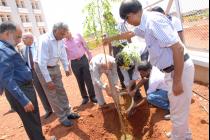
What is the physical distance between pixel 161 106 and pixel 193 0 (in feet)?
7.69

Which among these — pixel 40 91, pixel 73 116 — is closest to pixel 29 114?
pixel 73 116

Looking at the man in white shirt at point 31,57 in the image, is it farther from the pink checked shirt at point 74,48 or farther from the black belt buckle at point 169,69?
the black belt buckle at point 169,69

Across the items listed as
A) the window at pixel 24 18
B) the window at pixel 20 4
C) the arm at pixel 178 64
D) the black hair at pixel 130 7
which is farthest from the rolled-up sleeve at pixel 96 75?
the window at pixel 20 4

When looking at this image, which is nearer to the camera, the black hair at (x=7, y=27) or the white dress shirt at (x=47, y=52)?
the black hair at (x=7, y=27)

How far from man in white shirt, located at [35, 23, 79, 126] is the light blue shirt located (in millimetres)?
2431

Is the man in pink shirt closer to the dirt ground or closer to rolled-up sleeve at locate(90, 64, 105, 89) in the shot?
the dirt ground

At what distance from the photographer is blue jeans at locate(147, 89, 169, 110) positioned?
503cm

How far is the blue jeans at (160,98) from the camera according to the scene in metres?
5.03

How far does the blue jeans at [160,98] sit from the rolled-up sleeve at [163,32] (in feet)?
7.34

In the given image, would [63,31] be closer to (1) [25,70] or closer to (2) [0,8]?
(1) [25,70]

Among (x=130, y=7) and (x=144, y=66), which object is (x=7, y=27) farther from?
(x=144, y=66)

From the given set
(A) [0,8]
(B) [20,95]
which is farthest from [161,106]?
(A) [0,8]

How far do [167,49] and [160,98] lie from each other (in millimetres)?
2112

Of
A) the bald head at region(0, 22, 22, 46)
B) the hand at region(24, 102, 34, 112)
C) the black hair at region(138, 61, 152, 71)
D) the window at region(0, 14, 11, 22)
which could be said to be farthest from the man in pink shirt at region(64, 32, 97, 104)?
the window at region(0, 14, 11, 22)
